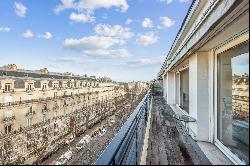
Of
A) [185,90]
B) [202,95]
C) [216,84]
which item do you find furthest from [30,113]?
[216,84]

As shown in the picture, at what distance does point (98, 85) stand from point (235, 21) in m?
A: 59.0

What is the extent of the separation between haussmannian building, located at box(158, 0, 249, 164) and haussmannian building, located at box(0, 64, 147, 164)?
1774 cm

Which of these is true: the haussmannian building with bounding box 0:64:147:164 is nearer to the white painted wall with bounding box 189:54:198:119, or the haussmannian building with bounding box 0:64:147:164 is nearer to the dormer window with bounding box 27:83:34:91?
the dormer window with bounding box 27:83:34:91

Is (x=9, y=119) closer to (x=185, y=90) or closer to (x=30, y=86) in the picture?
(x=30, y=86)

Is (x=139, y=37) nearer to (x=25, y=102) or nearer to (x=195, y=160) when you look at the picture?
(x=25, y=102)

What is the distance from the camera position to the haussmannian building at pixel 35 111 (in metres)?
26.6

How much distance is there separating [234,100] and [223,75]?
711 mm

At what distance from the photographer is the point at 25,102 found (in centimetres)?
3102

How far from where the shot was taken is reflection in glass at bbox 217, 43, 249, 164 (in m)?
3.22

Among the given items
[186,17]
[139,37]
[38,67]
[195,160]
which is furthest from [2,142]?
[195,160]

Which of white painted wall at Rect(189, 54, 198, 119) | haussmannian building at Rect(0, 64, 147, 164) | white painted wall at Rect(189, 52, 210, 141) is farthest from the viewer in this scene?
haussmannian building at Rect(0, 64, 147, 164)

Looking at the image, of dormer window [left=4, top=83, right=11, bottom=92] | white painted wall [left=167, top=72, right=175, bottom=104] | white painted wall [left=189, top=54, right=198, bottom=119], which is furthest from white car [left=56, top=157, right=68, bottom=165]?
dormer window [left=4, top=83, right=11, bottom=92]

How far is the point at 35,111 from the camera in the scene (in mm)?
33031

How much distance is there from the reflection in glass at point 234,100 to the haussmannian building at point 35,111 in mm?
18281
